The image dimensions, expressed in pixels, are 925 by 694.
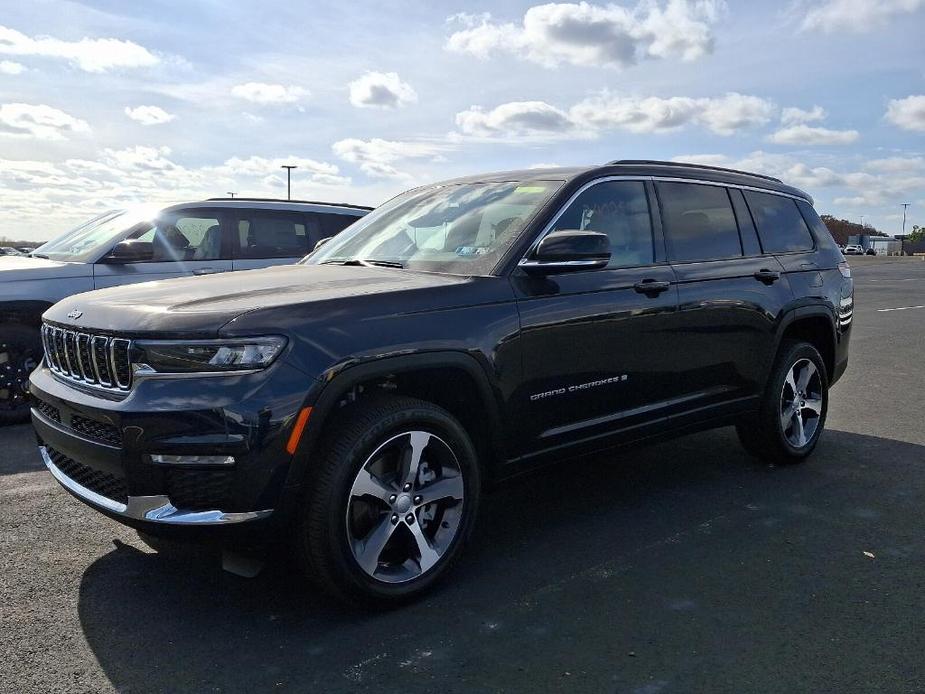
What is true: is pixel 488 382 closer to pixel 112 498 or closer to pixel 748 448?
pixel 112 498

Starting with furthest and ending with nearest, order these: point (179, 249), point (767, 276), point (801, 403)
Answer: point (179, 249), point (801, 403), point (767, 276)

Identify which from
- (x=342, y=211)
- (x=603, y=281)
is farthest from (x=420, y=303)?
(x=342, y=211)

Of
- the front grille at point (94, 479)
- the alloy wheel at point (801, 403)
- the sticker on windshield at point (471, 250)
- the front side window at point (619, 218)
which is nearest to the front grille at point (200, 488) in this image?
the front grille at point (94, 479)

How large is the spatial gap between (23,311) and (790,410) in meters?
5.73

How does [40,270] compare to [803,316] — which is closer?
[803,316]

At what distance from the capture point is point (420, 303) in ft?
11.6

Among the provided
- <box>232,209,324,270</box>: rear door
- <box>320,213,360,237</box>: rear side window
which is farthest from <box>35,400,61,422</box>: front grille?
<box>320,213,360,237</box>: rear side window

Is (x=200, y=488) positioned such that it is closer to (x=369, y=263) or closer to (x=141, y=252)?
(x=369, y=263)

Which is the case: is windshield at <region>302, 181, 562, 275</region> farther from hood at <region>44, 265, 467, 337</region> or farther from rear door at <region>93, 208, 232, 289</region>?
rear door at <region>93, 208, 232, 289</region>

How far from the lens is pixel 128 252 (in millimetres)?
7145

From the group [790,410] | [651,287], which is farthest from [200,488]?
[790,410]

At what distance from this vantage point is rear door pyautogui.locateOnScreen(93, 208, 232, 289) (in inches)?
286

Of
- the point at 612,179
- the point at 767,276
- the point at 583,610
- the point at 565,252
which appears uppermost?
the point at 612,179

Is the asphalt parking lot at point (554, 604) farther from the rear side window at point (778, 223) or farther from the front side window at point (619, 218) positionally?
the rear side window at point (778, 223)
